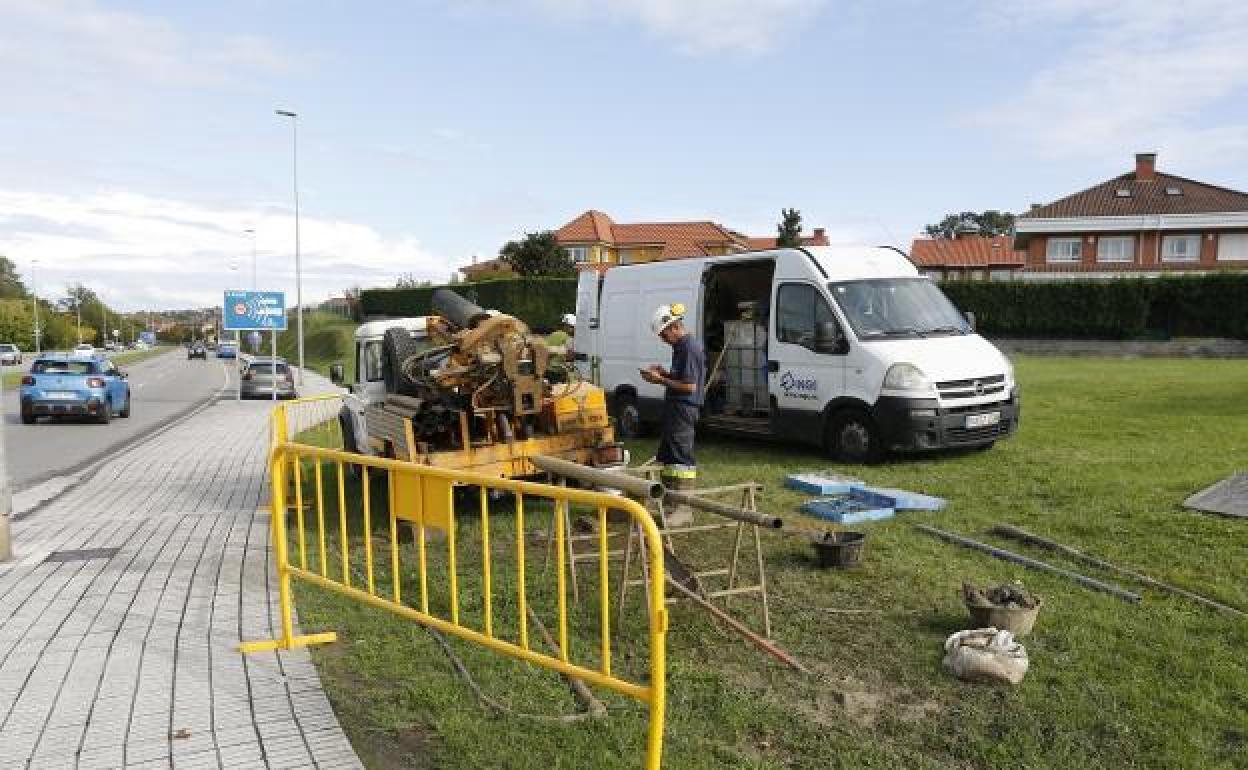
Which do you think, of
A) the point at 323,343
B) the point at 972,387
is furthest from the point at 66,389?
the point at 323,343

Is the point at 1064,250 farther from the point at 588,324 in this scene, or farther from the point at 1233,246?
the point at 588,324

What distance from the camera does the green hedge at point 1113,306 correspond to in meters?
32.1

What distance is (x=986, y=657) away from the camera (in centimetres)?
445

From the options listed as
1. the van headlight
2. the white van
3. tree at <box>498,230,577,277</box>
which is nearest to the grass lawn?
the van headlight

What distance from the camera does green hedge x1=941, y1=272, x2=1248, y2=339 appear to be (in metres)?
32.1

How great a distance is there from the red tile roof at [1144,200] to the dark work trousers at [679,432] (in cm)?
5303

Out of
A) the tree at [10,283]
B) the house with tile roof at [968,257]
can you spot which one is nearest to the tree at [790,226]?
the house with tile roof at [968,257]

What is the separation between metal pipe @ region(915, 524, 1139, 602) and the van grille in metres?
2.92

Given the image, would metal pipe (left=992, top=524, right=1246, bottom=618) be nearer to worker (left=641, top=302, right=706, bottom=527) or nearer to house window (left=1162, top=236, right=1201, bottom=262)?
worker (left=641, top=302, right=706, bottom=527)

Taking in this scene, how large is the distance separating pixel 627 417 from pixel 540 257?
4056 cm

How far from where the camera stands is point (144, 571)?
6.91 meters

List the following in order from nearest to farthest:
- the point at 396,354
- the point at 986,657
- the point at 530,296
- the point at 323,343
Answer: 1. the point at 986,657
2. the point at 396,354
3. the point at 530,296
4. the point at 323,343

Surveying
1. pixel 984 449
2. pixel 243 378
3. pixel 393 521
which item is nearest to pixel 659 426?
pixel 984 449

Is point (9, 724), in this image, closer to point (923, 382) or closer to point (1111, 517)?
point (1111, 517)
